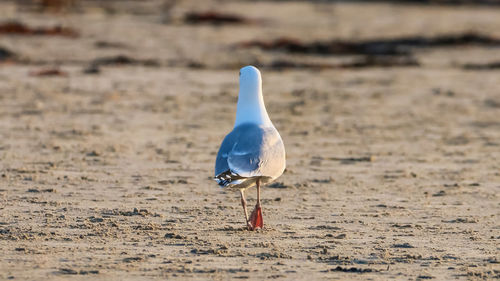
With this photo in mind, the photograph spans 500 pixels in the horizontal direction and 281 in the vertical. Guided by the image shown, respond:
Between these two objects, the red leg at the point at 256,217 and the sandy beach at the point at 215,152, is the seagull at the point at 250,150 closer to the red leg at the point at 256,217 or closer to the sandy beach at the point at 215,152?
the red leg at the point at 256,217

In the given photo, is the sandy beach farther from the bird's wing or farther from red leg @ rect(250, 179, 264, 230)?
the bird's wing

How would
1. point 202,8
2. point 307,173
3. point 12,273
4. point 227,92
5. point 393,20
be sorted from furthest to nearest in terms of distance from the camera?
1. point 202,8
2. point 393,20
3. point 227,92
4. point 307,173
5. point 12,273

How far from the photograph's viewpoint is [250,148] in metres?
6.68

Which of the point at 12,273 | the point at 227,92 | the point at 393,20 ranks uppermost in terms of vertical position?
the point at 393,20

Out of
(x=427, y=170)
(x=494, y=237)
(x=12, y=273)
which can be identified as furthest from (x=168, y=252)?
(x=427, y=170)

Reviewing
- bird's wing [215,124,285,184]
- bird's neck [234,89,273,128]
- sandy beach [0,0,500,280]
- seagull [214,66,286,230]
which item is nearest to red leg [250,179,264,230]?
seagull [214,66,286,230]

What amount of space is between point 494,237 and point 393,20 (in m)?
26.1

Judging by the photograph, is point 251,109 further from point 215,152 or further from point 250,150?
point 215,152

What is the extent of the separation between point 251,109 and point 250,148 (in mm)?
549

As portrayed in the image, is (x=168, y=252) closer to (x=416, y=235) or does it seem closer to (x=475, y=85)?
(x=416, y=235)

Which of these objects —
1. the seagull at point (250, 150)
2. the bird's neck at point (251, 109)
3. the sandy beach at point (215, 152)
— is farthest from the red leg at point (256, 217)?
the bird's neck at point (251, 109)

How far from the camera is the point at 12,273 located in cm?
584

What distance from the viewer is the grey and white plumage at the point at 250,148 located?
661cm

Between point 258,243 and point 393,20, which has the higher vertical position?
point 393,20
